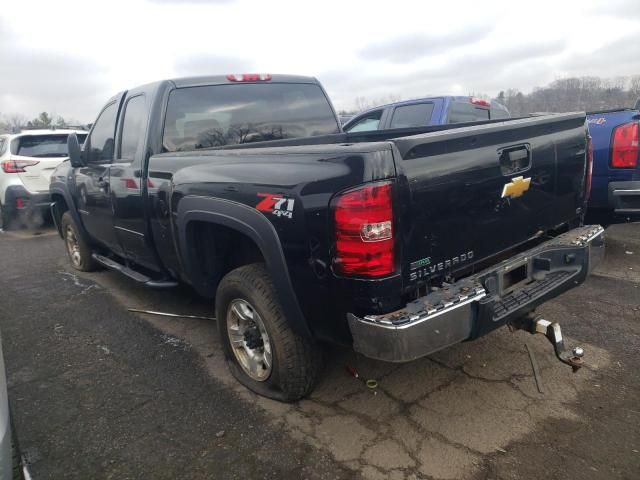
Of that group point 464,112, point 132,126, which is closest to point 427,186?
point 132,126

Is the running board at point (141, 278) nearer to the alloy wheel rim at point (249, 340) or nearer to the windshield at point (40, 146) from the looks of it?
the alloy wheel rim at point (249, 340)

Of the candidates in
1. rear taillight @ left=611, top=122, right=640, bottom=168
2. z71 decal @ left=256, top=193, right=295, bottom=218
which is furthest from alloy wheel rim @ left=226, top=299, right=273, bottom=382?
rear taillight @ left=611, top=122, right=640, bottom=168

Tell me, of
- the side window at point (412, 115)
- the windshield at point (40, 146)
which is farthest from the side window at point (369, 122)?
the windshield at point (40, 146)

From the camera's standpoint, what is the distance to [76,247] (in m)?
5.92

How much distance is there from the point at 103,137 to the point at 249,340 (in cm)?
271

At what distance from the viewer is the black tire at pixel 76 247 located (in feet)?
18.2

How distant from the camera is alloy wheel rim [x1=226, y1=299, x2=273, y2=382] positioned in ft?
9.54

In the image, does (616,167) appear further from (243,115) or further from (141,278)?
(141,278)

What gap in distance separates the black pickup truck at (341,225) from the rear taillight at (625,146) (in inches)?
76.5

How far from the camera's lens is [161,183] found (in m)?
3.43

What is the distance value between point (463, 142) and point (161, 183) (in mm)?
2061

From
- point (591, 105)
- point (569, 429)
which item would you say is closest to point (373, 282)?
point (569, 429)

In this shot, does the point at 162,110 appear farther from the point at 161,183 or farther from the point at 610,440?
the point at 610,440

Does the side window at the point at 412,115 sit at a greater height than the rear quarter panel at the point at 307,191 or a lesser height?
greater
